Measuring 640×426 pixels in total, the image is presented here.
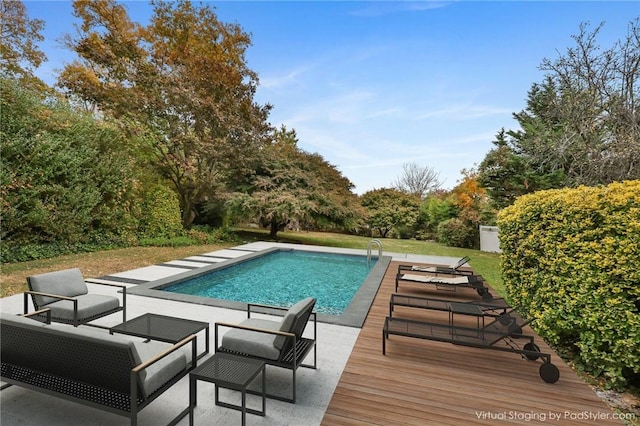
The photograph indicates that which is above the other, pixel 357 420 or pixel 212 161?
pixel 212 161

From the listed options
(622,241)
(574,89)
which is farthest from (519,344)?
(574,89)

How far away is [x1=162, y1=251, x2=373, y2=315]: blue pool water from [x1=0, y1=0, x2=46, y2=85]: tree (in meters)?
11.9

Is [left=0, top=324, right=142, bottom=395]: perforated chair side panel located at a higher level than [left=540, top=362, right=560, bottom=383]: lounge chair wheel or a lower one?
higher

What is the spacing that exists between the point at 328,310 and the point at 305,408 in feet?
12.4

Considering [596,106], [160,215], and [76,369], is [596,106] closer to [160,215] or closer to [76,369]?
[76,369]

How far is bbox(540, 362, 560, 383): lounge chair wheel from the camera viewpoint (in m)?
3.12

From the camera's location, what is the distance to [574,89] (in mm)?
9602

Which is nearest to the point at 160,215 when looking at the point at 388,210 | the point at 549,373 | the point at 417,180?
the point at 549,373

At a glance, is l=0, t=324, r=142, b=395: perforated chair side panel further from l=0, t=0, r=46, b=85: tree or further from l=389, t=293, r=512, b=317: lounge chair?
l=0, t=0, r=46, b=85: tree

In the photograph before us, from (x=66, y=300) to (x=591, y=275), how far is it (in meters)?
6.42

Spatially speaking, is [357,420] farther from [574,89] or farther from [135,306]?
[574,89]

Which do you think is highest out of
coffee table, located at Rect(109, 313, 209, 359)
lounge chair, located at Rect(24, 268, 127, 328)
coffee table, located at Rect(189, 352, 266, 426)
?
lounge chair, located at Rect(24, 268, 127, 328)

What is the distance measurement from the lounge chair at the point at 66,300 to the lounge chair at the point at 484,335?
365cm

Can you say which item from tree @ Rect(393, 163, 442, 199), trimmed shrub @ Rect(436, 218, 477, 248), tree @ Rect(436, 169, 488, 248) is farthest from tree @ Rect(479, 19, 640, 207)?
tree @ Rect(393, 163, 442, 199)
